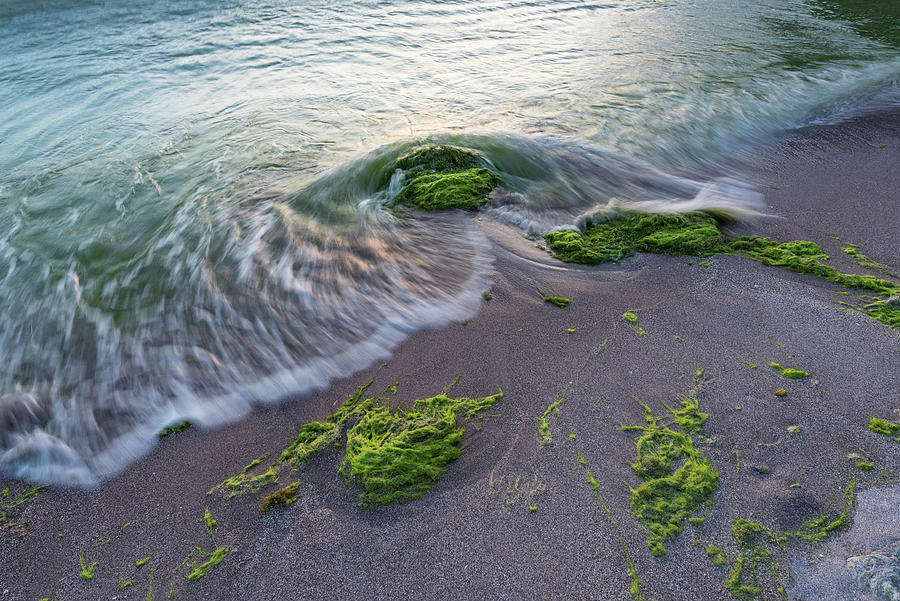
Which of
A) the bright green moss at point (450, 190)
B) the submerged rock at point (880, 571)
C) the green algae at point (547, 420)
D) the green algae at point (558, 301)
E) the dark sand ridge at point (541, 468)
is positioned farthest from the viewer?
the bright green moss at point (450, 190)

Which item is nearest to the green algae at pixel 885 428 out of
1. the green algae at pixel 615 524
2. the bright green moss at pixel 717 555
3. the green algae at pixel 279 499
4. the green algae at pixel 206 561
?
the bright green moss at pixel 717 555

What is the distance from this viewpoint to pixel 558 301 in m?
3.12

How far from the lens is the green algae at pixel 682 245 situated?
3156 mm

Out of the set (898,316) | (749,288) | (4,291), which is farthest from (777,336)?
(4,291)

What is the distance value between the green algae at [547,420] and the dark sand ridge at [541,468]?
0.11ft

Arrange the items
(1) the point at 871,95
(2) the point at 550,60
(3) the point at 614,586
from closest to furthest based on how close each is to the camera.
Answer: (3) the point at 614,586 < (1) the point at 871,95 < (2) the point at 550,60

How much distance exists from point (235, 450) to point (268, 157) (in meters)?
3.91

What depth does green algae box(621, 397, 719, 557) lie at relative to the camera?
6.37 feet

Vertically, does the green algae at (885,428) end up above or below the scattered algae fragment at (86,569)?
above

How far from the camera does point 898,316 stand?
2766 millimetres

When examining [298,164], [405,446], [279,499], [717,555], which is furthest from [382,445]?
[298,164]

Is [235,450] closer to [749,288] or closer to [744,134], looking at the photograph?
[749,288]

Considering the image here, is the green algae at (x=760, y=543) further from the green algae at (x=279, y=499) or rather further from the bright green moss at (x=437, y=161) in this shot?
the bright green moss at (x=437, y=161)

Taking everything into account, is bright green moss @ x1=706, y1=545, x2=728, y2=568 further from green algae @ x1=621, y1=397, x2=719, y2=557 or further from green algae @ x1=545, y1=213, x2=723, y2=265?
green algae @ x1=545, y1=213, x2=723, y2=265
